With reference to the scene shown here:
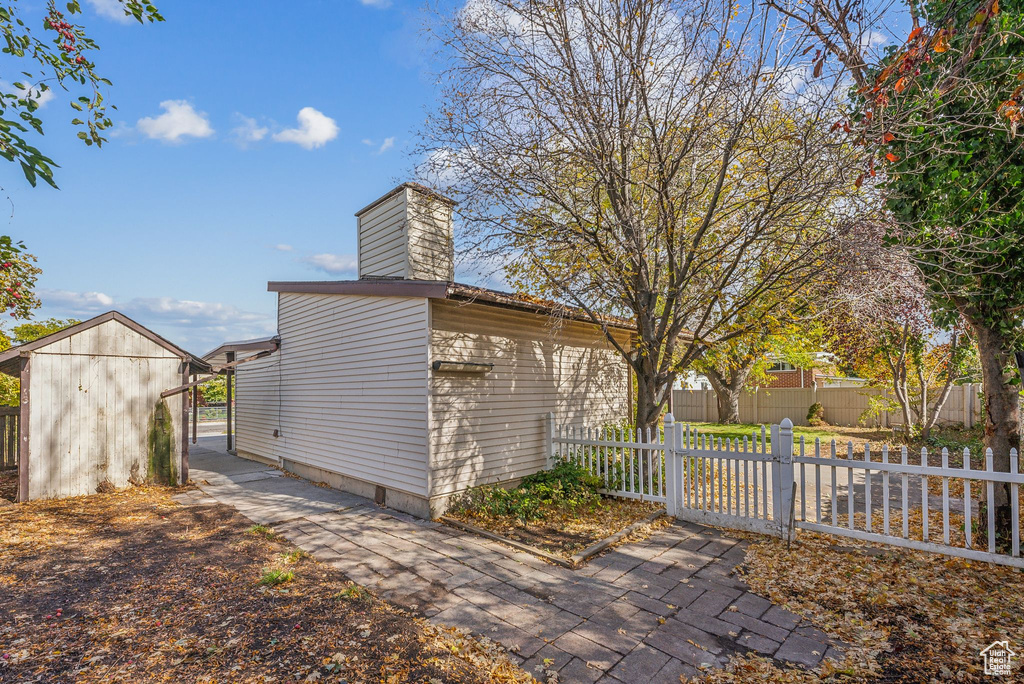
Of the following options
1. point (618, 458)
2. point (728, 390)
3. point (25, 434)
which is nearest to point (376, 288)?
point (618, 458)

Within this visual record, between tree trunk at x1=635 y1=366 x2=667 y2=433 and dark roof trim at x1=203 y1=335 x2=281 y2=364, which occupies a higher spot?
dark roof trim at x1=203 y1=335 x2=281 y2=364

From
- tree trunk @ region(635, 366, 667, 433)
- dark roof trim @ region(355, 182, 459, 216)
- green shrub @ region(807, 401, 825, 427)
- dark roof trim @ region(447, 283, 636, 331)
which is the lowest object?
green shrub @ region(807, 401, 825, 427)

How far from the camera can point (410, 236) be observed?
8.27m

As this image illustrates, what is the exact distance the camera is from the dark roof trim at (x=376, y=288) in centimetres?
631

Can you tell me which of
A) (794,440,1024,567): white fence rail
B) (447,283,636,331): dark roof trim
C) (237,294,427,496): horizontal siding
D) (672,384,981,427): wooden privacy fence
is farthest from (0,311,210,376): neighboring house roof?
(672,384,981,427): wooden privacy fence

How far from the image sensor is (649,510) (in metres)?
6.66

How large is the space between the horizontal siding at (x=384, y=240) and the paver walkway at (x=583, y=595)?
4.35 m

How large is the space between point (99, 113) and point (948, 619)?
7.89 m

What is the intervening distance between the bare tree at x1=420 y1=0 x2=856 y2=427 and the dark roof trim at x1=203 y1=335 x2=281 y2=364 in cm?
574

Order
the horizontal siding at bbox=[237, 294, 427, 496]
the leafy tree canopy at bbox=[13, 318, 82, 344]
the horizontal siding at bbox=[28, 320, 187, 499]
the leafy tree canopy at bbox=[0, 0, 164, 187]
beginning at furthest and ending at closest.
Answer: the leafy tree canopy at bbox=[13, 318, 82, 344]
the horizontal siding at bbox=[28, 320, 187, 499]
the horizontal siding at bbox=[237, 294, 427, 496]
the leafy tree canopy at bbox=[0, 0, 164, 187]

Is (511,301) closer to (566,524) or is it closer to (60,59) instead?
(566,524)

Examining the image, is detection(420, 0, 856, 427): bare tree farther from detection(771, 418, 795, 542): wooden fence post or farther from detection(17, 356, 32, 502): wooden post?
detection(17, 356, 32, 502): wooden post

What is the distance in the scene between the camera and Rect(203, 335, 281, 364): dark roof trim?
10.4m

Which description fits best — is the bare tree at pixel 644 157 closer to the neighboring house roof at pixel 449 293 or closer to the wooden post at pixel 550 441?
the neighboring house roof at pixel 449 293
